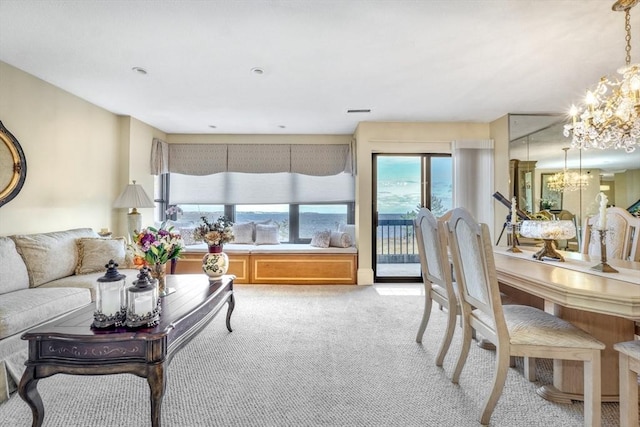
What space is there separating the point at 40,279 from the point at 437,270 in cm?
336

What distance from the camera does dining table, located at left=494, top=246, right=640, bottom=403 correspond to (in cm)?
126

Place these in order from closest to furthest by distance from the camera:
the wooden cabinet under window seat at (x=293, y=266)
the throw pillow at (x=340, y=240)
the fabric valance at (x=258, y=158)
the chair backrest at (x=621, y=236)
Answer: the chair backrest at (x=621, y=236) → the wooden cabinet under window seat at (x=293, y=266) → the throw pillow at (x=340, y=240) → the fabric valance at (x=258, y=158)

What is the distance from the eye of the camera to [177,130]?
190 inches

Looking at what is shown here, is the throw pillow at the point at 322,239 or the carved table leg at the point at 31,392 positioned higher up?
the throw pillow at the point at 322,239

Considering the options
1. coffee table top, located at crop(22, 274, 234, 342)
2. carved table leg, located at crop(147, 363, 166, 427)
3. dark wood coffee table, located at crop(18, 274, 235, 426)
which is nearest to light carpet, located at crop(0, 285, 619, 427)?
carved table leg, located at crop(147, 363, 166, 427)

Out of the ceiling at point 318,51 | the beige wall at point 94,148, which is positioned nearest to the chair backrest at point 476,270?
the ceiling at point 318,51

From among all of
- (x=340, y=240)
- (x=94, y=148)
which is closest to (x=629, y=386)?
(x=340, y=240)

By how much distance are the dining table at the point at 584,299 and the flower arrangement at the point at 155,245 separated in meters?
2.19

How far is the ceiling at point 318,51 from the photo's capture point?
74.9 inches

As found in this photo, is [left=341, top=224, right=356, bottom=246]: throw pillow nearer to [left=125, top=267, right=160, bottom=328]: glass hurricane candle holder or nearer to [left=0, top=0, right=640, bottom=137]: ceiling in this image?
[left=0, top=0, right=640, bottom=137]: ceiling

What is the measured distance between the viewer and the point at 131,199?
12.3ft

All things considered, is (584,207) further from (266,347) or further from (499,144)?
(266,347)

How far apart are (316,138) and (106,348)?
431 centimetres

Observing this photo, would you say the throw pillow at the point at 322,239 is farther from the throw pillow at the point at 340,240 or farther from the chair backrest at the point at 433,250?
the chair backrest at the point at 433,250
